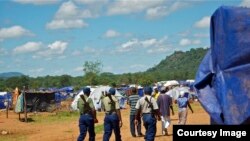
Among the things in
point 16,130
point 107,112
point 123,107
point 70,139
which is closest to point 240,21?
point 107,112

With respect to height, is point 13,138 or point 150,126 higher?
point 150,126

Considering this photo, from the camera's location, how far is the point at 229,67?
27.6ft

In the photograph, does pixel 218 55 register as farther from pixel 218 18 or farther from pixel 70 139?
pixel 70 139

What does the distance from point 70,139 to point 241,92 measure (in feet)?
35.8

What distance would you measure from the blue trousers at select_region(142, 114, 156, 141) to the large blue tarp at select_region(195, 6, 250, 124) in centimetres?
385

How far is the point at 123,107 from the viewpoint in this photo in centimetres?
4097

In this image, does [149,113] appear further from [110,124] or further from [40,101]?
[40,101]

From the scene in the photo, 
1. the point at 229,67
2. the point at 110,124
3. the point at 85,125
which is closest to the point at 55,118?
the point at 85,125

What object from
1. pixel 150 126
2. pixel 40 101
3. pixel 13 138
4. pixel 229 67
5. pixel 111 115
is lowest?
pixel 13 138

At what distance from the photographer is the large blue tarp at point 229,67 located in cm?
817

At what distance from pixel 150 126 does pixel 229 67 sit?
4.55 m

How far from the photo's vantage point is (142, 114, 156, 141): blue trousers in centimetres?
1256

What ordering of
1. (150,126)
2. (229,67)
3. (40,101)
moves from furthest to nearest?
1. (40,101)
2. (150,126)
3. (229,67)

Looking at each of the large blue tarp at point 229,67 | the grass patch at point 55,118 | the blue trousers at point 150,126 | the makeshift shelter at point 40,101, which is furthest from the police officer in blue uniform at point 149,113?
the makeshift shelter at point 40,101
